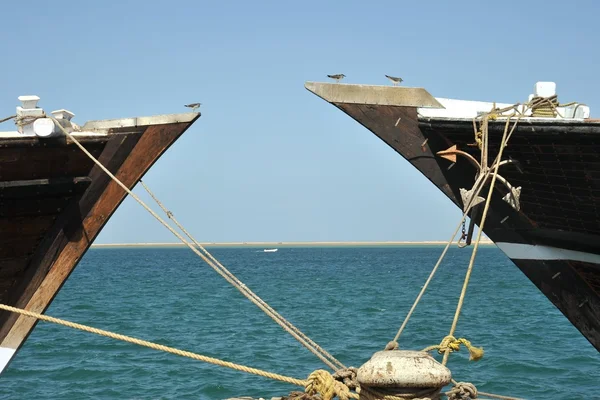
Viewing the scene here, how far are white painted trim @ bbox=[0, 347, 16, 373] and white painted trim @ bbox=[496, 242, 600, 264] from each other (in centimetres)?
430

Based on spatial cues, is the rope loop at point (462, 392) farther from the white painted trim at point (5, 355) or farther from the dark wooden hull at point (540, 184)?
the white painted trim at point (5, 355)

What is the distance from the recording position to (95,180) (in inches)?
258

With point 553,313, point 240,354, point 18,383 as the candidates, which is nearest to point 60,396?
point 18,383

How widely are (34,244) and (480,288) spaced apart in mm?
36821

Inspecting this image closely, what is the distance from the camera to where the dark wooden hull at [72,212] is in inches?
252

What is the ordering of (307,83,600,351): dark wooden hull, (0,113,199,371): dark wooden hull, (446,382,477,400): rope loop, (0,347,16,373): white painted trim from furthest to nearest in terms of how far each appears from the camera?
(0,347,16,373): white painted trim → (0,113,199,371): dark wooden hull → (307,83,600,351): dark wooden hull → (446,382,477,400): rope loop

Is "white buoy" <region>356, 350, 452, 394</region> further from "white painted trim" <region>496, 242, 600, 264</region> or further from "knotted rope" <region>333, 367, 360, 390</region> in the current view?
"white painted trim" <region>496, 242, 600, 264</region>

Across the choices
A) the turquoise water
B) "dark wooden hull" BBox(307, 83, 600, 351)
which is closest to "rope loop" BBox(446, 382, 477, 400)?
"dark wooden hull" BBox(307, 83, 600, 351)

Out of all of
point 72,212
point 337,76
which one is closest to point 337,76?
point 337,76

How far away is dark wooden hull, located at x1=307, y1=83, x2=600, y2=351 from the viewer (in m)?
6.08

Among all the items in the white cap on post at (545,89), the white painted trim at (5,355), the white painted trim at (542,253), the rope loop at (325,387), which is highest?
the white cap on post at (545,89)

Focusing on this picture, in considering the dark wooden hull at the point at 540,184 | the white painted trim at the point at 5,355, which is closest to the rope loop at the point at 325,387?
the dark wooden hull at the point at 540,184

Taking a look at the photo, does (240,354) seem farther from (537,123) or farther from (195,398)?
(537,123)

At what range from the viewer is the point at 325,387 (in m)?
4.58
